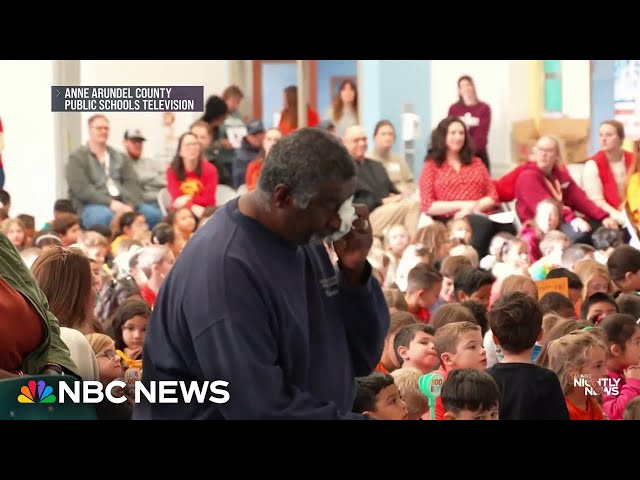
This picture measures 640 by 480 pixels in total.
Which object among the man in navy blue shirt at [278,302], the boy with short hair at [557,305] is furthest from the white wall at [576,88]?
the man in navy blue shirt at [278,302]

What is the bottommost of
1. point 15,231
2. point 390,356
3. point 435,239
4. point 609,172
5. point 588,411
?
point 588,411

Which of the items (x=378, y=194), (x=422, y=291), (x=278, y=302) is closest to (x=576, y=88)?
(x=378, y=194)

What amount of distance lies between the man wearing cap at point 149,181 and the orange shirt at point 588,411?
6.75 feet

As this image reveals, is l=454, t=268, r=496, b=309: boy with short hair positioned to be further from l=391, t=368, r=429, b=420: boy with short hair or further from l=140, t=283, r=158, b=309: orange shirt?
l=391, t=368, r=429, b=420: boy with short hair

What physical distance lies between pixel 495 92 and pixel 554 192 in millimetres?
483

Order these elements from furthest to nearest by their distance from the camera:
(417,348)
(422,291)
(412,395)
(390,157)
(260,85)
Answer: (390,157) → (260,85) → (422,291) → (417,348) → (412,395)

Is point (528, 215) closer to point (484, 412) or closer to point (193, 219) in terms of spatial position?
point (193, 219)

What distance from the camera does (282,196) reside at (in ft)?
11.7

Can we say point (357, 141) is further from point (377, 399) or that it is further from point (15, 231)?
point (377, 399)

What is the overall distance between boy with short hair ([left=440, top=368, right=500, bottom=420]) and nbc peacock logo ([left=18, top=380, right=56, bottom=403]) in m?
1.02

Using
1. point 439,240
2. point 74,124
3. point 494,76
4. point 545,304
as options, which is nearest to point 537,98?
point 494,76

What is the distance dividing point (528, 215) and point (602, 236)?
40 centimetres

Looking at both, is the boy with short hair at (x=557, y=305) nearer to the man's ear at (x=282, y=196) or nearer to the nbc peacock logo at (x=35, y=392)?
the nbc peacock logo at (x=35, y=392)

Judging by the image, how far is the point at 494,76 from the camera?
7.36 meters
